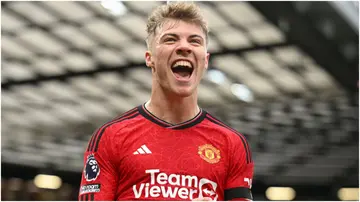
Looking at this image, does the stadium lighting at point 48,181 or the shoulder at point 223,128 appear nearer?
the shoulder at point 223,128

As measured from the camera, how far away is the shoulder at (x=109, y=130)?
2469 mm

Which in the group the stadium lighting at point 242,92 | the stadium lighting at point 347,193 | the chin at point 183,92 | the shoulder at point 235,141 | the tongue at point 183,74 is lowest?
the shoulder at point 235,141

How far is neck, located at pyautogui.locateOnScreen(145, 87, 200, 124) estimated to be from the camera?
2.56 m

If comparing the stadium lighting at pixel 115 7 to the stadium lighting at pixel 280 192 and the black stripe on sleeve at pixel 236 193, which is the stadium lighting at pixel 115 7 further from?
the black stripe on sleeve at pixel 236 193

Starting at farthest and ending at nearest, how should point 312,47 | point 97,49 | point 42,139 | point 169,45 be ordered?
point 42,139 < point 97,49 < point 312,47 < point 169,45

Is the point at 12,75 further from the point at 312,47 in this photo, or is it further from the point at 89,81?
the point at 312,47

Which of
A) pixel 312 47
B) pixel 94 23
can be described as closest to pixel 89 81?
pixel 94 23

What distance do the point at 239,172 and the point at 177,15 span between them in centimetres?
70

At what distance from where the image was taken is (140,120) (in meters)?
2.58

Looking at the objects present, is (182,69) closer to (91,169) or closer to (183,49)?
(183,49)

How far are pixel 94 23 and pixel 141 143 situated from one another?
58.7ft

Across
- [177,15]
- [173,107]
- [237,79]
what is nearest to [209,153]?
[173,107]

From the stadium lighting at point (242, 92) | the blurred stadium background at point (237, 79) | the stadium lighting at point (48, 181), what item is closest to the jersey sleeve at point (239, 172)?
the blurred stadium background at point (237, 79)

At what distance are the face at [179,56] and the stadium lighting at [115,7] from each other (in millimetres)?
16234
